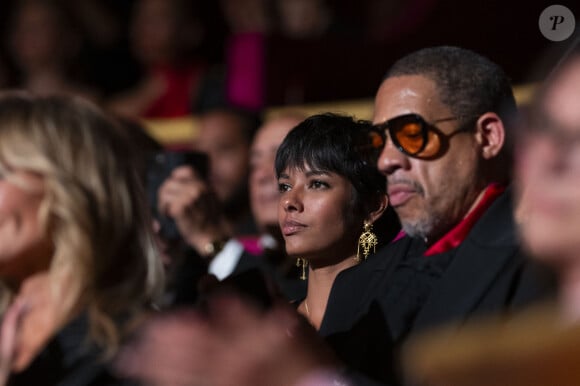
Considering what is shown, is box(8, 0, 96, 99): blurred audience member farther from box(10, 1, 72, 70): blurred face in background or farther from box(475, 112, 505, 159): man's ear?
box(475, 112, 505, 159): man's ear

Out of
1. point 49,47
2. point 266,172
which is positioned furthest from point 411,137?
point 49,47

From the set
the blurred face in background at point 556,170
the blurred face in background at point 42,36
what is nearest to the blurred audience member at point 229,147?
the blurred face in background at point 42,36

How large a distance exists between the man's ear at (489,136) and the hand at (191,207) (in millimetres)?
893

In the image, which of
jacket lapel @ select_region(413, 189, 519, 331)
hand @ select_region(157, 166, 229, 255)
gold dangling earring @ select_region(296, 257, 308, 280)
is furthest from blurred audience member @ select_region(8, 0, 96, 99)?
jacket lapel @ select_region(413, 189, 519, 331)

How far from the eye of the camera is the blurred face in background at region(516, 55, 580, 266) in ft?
3.59

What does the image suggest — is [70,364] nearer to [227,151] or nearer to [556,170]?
[556,170]

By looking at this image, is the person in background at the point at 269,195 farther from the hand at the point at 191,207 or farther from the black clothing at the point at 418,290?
the black clothing at the point at 418,290

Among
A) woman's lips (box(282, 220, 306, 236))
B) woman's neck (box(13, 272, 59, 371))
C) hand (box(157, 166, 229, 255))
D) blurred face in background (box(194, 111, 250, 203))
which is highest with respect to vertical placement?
woman's lips (box(282, 220, 306, 236))

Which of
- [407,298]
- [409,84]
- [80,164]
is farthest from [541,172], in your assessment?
[80,164]

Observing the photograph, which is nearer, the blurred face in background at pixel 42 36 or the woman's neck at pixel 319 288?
the woman's neck at pixel 319 288

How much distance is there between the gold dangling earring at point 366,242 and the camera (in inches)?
63.6

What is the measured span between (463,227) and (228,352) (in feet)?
1.72

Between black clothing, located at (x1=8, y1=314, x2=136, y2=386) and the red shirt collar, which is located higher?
the red shirt collar

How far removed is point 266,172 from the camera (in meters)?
2.51
